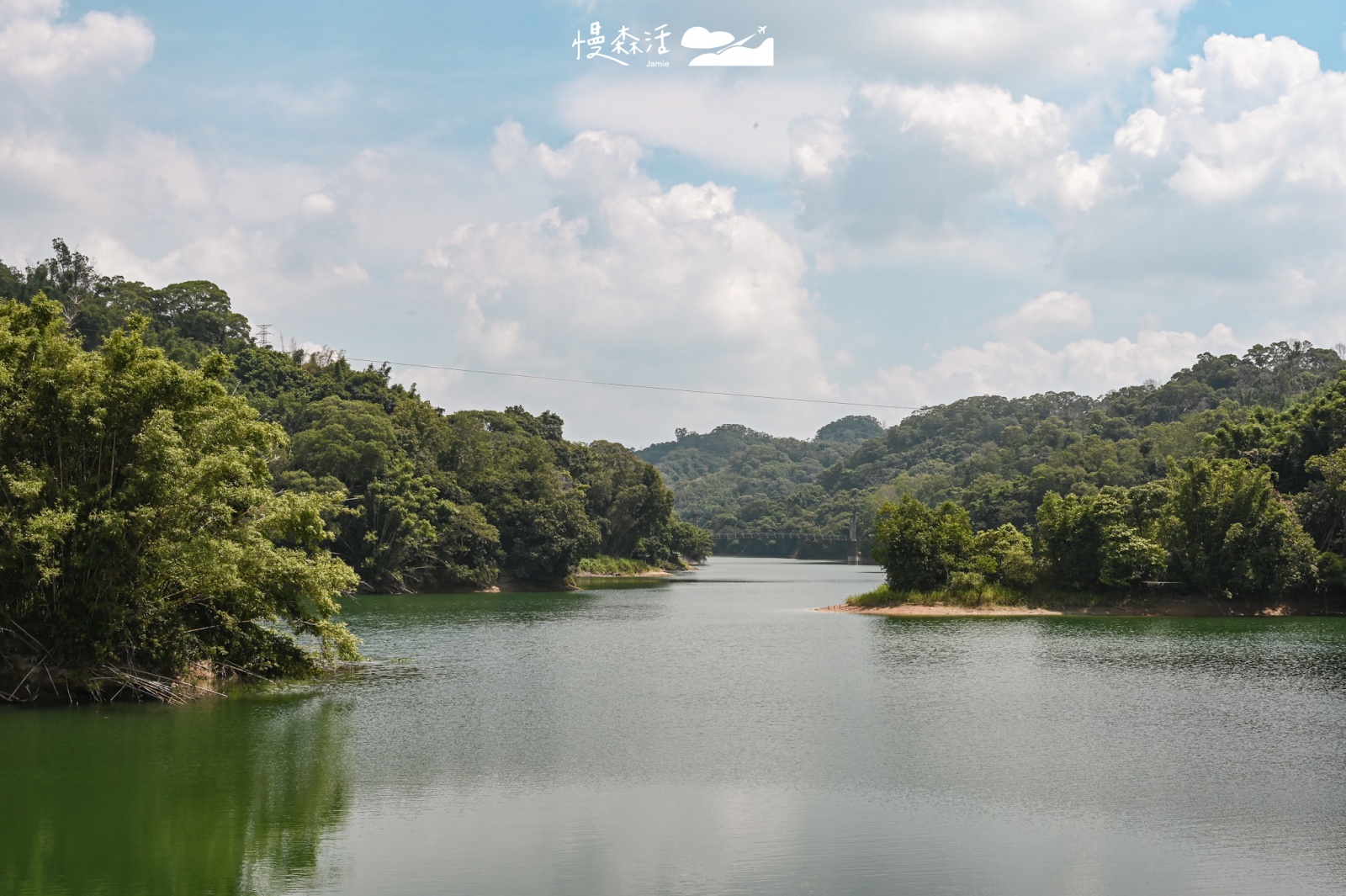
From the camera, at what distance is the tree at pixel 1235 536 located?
59.1 metres

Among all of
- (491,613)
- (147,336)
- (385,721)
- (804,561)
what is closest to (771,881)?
(385,721)

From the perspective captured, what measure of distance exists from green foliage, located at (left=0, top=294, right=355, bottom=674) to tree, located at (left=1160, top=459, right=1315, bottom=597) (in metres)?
49.2

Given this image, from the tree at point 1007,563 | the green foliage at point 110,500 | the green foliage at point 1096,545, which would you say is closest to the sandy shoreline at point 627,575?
the tree at point 1007,563

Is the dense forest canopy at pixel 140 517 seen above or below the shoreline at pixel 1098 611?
above

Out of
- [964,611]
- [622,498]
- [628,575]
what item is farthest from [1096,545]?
[628,575]

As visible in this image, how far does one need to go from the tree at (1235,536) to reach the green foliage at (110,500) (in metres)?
49.2

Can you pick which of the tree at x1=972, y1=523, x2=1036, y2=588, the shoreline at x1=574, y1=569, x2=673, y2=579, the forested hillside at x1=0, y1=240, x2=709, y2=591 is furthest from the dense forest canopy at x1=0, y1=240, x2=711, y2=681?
the shoreline at x1=574, y1=569, x2=673, y2=579

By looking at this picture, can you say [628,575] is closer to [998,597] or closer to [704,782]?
[998,597]

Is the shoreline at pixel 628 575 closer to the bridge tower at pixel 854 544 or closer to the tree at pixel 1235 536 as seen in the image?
the tree at pixel 1235 536

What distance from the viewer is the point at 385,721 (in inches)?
1033

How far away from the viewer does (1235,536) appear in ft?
193

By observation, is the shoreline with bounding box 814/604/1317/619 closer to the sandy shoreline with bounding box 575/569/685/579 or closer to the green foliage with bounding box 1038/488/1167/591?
the green foliage with bounding box 1038/488/1167/591

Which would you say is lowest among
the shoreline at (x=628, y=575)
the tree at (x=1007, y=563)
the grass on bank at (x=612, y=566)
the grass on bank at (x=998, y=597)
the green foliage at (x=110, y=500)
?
the shoreline at (x=628, y=575)

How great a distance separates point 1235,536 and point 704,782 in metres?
48.0
